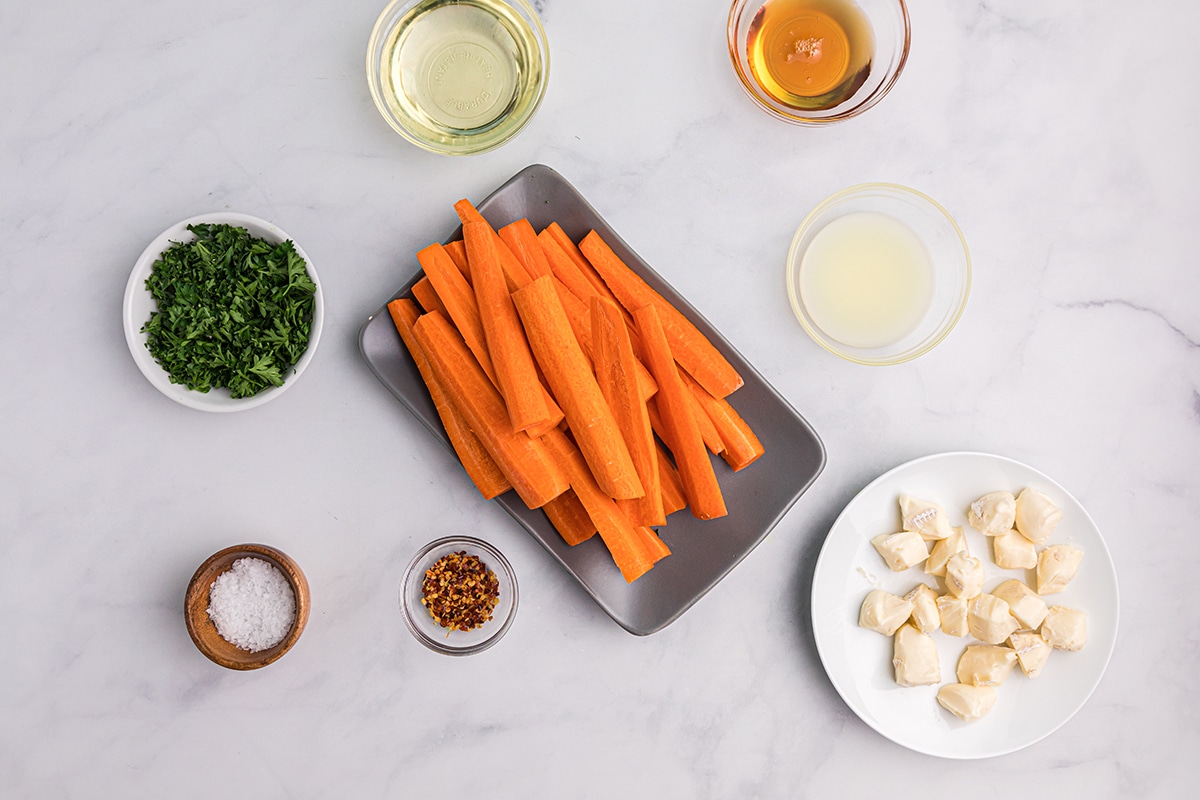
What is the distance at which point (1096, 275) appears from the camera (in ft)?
6.35

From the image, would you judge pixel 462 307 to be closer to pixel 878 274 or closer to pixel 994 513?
pixel 878 274

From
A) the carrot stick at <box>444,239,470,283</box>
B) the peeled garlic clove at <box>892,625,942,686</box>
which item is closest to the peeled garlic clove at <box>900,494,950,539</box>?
the peeled garlic clove at <box>892,625,942,686</box>

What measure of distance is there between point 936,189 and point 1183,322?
2.46 ft

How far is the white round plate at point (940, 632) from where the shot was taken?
178 cm

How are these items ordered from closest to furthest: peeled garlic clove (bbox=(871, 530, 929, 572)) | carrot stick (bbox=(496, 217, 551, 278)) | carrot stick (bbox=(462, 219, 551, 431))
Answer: carrot stick (bbox=(462, 219, 551, 431))
carrot stick (bbox=(496, 217, 551, 278))
peeled garlic clove (bbox=(871, 530, 929, 572))

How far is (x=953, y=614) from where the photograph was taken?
1.79m

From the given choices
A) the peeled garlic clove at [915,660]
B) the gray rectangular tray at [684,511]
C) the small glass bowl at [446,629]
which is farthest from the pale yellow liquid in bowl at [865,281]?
the small glass bowl at [446,629]

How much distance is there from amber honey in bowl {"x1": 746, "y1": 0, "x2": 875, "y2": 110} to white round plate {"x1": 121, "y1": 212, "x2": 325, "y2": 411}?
1.16 m

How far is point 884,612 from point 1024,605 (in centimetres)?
35

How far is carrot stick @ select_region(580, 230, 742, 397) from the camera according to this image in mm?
1667

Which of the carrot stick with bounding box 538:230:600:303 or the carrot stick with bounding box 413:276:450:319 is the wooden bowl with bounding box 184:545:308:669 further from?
the carrot stick with bounding box 538:230:600:303

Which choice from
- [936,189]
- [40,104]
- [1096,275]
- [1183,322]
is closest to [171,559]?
[40,104]

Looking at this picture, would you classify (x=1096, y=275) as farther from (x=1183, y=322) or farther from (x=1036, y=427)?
(x=1036, y=427)

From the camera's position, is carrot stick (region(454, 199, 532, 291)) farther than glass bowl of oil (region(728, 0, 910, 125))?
No
